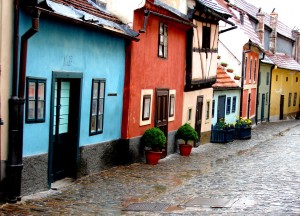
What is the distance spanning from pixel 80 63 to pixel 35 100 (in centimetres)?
236

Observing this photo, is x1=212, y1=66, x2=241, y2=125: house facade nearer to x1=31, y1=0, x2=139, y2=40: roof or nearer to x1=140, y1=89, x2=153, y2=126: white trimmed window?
x1=140, y1=89, x2=153, y2=126: white trimmed window

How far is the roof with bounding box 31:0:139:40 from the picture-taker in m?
12.0

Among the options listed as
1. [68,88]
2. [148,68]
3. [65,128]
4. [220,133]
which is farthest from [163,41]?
[220,133]

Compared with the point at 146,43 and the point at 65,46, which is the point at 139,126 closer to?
the point at 146,43

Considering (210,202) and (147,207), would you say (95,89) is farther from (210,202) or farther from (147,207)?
(210,202)

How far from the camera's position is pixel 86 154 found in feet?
47.7

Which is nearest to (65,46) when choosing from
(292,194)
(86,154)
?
(86,154)

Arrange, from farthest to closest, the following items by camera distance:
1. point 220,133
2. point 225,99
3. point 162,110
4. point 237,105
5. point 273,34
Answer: point 273,34 → point 237,105 → point 225,99 → point 220,133 → point 162,110

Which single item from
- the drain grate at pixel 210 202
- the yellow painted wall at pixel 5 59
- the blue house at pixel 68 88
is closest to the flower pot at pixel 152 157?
the blue house at pixel 68 88

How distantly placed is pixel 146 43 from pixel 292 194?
6818 millimetres

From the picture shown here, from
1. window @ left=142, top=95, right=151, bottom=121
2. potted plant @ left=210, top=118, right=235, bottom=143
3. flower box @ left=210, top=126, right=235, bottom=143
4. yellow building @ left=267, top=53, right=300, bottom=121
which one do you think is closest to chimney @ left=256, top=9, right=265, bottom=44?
yellow building @ left=267, top=53, right=300, bottom=121

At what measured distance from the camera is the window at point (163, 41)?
19047 millimetres

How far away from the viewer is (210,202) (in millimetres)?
12156

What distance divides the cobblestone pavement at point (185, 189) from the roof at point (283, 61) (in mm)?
28774
